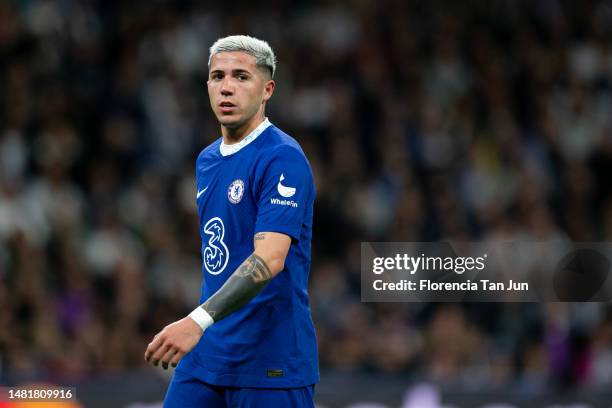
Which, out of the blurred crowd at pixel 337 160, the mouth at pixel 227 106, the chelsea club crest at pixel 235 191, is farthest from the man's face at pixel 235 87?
the blurred crowd at pixel 337 160

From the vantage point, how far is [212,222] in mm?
4168

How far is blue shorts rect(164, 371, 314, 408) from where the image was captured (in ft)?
13.2

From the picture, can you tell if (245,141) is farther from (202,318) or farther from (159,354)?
(159,354)

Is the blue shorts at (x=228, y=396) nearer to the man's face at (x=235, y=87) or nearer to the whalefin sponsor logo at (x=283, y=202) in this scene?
the whalefin sponsor logo at (x=283, y=202)

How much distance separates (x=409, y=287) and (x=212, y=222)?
3927mm

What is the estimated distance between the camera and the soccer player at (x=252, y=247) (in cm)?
398

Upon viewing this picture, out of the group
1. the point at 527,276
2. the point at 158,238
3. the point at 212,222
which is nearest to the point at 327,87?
the point at 158,238

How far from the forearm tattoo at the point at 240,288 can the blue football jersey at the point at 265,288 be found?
0.64 ft

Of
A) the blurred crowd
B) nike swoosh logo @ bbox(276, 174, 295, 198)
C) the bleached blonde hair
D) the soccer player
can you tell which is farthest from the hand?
the blurred crowd

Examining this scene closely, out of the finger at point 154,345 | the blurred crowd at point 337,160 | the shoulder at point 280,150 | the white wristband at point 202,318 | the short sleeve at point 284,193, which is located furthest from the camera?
the blurred crowd at point 337,160

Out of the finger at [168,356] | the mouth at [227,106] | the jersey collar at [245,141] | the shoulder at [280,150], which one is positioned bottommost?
the finger at [168,356]

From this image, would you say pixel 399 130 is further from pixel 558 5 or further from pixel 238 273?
pixel 238 273

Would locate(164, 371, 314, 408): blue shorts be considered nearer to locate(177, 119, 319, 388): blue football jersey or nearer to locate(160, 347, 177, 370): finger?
locate(177, 119, 319, 388): blue football jersey

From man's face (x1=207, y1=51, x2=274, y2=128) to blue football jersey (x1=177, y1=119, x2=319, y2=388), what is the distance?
10 cm
